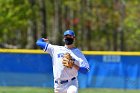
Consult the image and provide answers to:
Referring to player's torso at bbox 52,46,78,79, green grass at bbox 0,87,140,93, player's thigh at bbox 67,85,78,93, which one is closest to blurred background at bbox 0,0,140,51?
green grass at bbox 0,87,140,93

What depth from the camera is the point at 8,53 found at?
58.1ft

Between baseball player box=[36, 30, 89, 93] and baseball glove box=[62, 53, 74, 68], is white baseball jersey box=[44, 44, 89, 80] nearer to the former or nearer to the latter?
baseball player box=[36, 30, 89, 93]

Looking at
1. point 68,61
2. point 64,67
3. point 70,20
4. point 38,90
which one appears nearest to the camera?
point 68,61

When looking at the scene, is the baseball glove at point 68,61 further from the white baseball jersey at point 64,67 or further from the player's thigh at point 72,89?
the player's thigh at point 72,89

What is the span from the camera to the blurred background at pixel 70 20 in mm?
33688

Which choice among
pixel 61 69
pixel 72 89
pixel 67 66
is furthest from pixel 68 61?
pixel 72 89

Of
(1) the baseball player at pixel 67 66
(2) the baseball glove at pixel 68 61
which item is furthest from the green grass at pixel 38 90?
(2) the baseball glove at pixel 68 61

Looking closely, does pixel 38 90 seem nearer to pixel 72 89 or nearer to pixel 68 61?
pixel 72 89

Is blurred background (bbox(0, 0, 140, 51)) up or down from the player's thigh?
down

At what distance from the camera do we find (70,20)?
57.0m

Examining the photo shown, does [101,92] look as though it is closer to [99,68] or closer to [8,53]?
[99,68]

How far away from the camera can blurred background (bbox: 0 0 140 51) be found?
3369 centimetres

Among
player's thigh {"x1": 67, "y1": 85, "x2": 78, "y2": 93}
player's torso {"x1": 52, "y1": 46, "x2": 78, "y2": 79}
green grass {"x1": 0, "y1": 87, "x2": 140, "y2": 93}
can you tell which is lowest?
green grass {"x1": 0, "y1": 87, "x2": 140, "y2": 93}

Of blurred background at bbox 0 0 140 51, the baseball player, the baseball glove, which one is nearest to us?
the baseball glove
